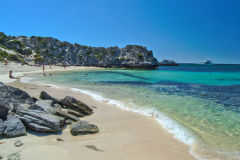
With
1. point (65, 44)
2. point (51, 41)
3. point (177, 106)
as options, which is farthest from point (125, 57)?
point (177, 106)

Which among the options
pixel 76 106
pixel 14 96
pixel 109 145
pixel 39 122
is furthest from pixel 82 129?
pixel 14 96

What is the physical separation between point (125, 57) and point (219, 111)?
8590 cm

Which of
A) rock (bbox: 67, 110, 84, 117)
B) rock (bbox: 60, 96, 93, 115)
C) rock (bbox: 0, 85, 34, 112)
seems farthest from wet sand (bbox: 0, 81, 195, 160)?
rock (bbox: 0, 85, 34, 112)

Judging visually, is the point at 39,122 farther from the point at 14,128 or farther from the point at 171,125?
the point at 171,125

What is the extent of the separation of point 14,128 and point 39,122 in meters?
0.68

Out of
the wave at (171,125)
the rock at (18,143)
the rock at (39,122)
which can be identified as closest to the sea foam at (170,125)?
the wave at (171,125)

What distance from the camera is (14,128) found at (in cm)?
448

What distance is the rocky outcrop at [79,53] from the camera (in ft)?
269

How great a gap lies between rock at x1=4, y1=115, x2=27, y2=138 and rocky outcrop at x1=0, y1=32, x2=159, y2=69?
7863 centimetres

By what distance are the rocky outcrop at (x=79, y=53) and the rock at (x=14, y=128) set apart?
78.6m

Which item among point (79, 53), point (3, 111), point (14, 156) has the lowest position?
point (14, 156)

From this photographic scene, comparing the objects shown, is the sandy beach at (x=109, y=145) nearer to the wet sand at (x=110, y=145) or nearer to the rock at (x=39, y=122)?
the wet sand at (x=110, y=145)

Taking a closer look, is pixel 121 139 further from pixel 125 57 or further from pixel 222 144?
pixel 125 57

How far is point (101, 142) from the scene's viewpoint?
14.8 ft
